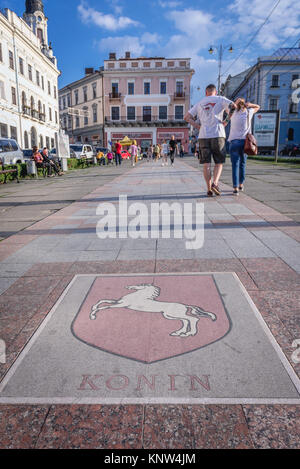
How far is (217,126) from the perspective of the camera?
6.71 m

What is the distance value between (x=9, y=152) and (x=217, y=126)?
42.7ft

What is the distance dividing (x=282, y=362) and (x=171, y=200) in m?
5.59

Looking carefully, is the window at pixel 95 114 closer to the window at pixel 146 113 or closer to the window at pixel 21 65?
the window at pixel 146 113

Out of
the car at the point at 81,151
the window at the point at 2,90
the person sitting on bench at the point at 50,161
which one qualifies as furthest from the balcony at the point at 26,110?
the person sitting on bench at the point at 50,161

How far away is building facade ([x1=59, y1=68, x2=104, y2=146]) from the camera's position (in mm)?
54594

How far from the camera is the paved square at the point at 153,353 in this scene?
62.4 inches

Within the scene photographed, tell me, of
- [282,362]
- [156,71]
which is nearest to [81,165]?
[282,362]

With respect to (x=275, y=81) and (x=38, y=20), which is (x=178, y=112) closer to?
(x=275, y=81)

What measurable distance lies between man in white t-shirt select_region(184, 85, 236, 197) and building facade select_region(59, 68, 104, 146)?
47.3 meters

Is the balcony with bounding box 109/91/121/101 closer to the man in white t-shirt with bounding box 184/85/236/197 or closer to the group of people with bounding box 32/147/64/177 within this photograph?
the group of people with bounding box 32/147/64/177

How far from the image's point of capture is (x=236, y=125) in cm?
723

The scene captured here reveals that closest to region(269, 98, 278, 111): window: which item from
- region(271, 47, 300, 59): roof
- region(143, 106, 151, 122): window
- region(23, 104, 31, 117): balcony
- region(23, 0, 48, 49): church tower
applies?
region(271, 47, 300, 59): roof

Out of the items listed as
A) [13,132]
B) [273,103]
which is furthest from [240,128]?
[273,103]
